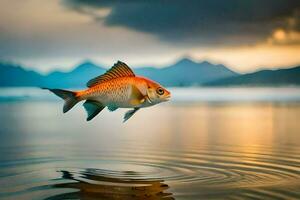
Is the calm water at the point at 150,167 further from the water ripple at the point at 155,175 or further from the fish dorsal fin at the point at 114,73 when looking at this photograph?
the fish dorsal fin at the point at 114,73

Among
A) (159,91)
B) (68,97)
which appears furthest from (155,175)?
(159,91)

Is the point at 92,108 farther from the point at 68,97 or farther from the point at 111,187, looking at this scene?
the point at 111,187

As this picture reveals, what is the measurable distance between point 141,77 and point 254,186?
1914mm

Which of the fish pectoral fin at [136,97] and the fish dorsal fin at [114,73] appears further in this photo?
the fish dorsal fin at [114,73]

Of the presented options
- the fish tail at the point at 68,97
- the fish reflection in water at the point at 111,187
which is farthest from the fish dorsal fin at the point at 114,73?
the fish reflection in water at the point at 111,187

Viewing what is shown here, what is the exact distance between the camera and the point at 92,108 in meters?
3.11

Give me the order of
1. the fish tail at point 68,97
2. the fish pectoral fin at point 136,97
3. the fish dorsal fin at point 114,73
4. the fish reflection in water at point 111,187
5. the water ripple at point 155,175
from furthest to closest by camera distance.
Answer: the water ripple at point 155,175
the fish reflection in water at point 111,187
the fish tail at point 68,97
the fish dorsal fin at point 114,73
the fish pectoral fin at point 136,97

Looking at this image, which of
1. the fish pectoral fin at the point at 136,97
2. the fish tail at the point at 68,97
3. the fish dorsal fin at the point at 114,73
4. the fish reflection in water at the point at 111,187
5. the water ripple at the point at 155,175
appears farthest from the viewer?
the water ripple at the point at 155,175

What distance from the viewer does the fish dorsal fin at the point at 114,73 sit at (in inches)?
120

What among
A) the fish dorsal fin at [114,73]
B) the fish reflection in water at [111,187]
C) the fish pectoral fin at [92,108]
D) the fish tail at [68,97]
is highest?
the fish dorsal fin at [114,73]

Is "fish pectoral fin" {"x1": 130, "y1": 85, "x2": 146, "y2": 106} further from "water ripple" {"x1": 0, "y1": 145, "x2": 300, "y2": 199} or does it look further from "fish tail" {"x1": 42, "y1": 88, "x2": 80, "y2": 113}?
"water ripple" {"x1": 0, "y1": 145, "x2": 300, "y2": 199}

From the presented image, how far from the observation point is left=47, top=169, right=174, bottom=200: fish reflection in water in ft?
13.6

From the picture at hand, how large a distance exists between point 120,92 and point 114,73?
0.64 feet

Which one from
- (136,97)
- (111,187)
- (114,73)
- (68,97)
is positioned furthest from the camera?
(111,187)
